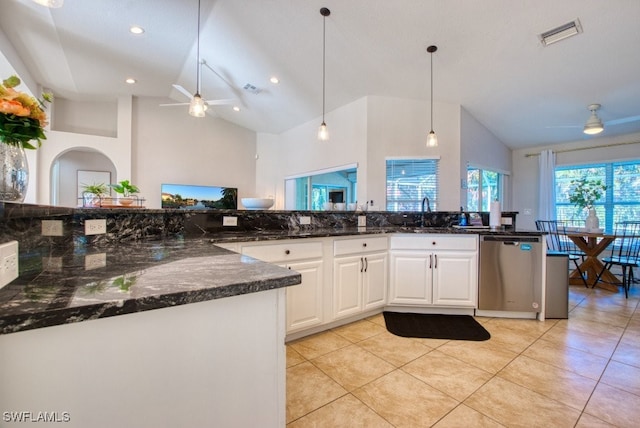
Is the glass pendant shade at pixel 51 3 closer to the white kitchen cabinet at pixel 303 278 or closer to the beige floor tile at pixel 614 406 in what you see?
the white kitchen cabinet at pixel 303 278

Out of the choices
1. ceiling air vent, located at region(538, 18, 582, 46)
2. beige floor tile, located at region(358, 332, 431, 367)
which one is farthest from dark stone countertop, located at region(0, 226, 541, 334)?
ceiling air vent, located at region(538, 18, 582, 46)

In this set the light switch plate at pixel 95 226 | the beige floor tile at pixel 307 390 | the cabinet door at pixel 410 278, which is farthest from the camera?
the cabinet door at pixel 410 278

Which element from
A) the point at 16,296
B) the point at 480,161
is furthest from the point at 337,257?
the point at 480,161

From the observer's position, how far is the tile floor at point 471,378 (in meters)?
1.44

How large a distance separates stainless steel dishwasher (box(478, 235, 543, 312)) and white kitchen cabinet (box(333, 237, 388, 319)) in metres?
0.97

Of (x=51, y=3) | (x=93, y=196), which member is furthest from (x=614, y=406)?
(x=93, y=196)

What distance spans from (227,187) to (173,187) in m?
1.15

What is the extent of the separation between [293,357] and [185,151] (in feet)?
18.4

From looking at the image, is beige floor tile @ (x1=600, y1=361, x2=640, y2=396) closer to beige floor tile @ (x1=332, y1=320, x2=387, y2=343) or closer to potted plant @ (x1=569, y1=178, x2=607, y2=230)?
beige floor tile @ (x1=332, y1=320, x2=387, y2=343)

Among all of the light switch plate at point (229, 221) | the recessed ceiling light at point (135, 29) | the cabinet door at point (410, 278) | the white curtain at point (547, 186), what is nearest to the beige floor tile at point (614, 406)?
the cabinet door at point (410, 278)

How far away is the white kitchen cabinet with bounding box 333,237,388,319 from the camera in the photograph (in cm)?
241

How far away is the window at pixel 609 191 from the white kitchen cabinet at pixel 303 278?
17.8 ft

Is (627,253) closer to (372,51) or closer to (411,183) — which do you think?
(411,183)

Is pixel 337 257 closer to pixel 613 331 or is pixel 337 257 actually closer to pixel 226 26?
pixel 613 331
